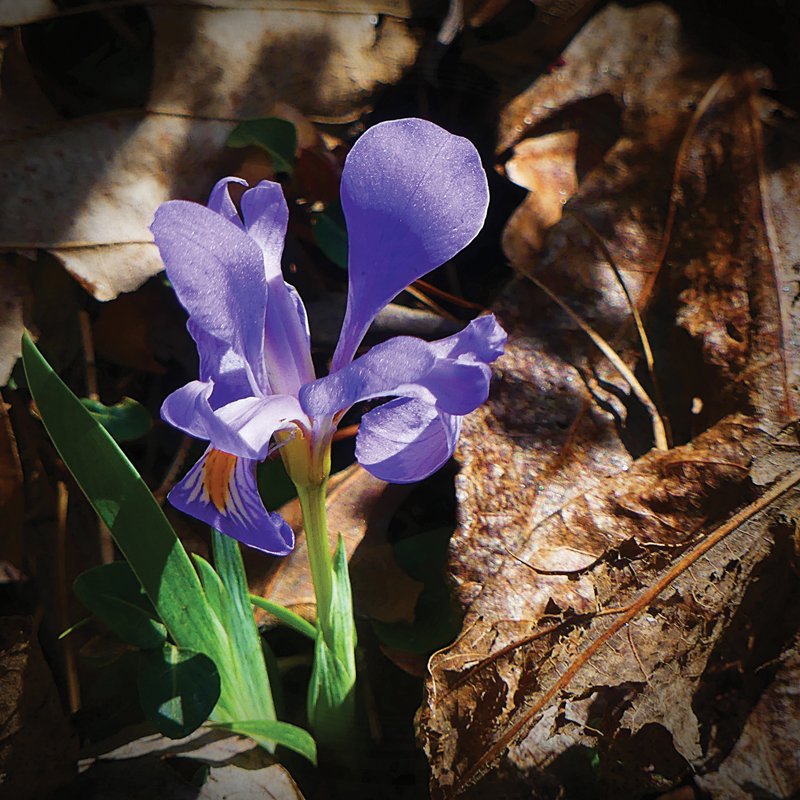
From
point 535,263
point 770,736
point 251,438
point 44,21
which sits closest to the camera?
point 251,438

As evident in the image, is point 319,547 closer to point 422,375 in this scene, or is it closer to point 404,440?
point 404,440

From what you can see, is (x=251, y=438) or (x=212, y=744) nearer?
(x=251, y=438)

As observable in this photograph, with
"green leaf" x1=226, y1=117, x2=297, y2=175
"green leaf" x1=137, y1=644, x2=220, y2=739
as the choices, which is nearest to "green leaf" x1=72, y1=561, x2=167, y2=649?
"green leaf" x1=137, y1=644, x2=220, y2=739

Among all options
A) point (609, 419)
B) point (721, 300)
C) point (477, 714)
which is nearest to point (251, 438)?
point (477, 714)

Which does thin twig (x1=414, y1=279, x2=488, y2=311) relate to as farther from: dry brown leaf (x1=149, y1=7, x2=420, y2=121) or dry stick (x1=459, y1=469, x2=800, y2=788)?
dry stick (x1=459, y1=469, x2=800, y2=788)

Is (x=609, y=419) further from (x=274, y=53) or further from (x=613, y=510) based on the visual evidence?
(x=274, y=53)

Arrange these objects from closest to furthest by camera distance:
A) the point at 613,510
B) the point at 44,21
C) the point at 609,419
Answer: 1. the point at 613,510
2. the point at 609,419
3. the point at 44,21
